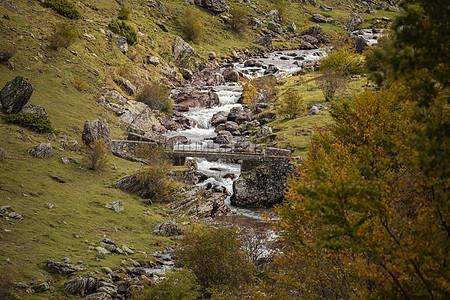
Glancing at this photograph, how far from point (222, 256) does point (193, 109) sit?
60.4m

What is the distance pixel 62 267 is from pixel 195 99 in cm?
6541

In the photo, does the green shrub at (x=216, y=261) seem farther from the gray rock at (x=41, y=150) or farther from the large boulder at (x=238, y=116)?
the large boulder at (x=238, y=116)

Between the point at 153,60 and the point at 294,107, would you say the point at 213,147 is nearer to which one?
the point at 294,107

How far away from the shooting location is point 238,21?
142000 millimetres

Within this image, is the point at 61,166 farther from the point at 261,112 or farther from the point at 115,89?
the point at 261,112

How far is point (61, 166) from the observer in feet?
110

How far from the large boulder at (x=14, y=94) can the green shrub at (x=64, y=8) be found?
3714cm

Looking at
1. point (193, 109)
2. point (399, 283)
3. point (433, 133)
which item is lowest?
point (193, 109)

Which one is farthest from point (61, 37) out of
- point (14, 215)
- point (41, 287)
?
point (41, 287)

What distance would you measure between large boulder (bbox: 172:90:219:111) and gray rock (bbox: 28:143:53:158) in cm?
4736

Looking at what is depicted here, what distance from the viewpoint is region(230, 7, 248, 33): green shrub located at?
14212cm

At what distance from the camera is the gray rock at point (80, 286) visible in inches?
711

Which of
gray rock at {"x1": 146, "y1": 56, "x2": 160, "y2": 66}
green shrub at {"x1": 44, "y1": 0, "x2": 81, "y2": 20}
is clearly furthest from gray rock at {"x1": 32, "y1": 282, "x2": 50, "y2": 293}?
gray rock at {"x1": 146, "y1": 56, "x2": 160, "y2": 66}

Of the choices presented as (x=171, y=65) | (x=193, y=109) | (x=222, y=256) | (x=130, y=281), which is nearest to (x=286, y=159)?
(x=222, y=256)
